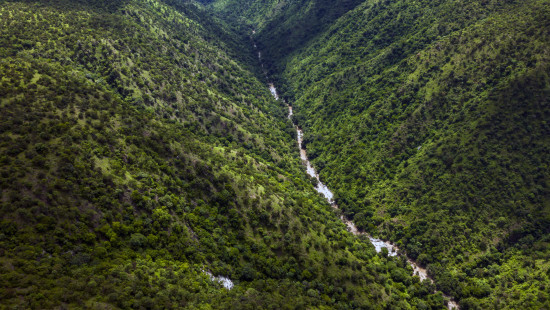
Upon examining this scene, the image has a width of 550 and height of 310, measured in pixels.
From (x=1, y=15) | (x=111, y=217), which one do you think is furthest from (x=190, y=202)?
(x=1, y=15)

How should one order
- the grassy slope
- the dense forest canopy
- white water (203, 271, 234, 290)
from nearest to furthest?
the dense forest canopy < white water (203, 271, 234, 290) < the grassy slope

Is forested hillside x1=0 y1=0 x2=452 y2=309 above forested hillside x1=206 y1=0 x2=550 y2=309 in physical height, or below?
below

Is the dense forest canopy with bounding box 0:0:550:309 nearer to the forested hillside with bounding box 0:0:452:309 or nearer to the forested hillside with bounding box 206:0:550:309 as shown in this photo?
the forested hillside with bounding box 0:0:452:309

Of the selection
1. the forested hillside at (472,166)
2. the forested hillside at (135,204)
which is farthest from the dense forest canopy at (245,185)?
the forested hillside at (472,166)

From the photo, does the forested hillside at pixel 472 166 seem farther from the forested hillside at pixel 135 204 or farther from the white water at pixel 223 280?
the white water at pixel 223 280

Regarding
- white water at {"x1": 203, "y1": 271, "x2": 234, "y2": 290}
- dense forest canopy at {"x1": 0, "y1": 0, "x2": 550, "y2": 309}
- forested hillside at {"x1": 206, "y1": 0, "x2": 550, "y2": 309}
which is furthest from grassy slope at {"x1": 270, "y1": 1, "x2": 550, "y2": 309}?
white water at {"x1": 203, "y1": 271, "x2": 234, "y2": 290}

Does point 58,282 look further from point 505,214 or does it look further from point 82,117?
point 505,214
